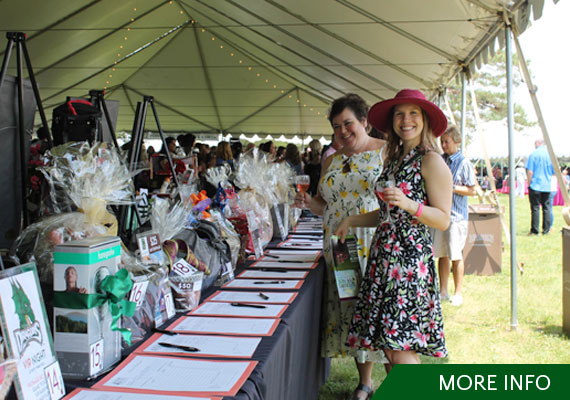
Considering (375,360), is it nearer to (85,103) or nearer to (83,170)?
(83,170)

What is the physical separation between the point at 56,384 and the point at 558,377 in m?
1.73

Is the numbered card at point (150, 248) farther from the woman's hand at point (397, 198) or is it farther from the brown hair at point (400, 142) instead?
the brown hair at point (400, 142)

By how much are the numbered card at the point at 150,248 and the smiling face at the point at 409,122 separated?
3.49ft

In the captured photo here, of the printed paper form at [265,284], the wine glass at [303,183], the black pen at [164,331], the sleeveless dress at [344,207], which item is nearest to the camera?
the black pen at [164,331]

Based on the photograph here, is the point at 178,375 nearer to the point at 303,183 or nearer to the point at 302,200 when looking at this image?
the point at 302,200

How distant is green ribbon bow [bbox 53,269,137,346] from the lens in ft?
3.19

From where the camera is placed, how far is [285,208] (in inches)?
127

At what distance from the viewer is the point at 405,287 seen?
1801 mm

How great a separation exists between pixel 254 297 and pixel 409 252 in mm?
615

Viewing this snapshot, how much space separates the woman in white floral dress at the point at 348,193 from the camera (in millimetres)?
2232

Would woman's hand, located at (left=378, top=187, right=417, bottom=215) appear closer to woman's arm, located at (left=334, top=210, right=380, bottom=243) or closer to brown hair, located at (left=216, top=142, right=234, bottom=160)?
woman's arm, located at (left=334, top=210, right=380, bottom=243)

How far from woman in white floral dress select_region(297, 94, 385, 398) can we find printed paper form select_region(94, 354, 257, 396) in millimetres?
1181

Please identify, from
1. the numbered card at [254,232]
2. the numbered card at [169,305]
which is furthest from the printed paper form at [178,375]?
the numbered card at [254,232]

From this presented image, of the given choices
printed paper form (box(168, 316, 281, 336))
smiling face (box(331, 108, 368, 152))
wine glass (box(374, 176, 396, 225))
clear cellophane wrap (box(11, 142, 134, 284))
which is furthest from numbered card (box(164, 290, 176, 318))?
smiling face (box(331, 108, 368, 152))
